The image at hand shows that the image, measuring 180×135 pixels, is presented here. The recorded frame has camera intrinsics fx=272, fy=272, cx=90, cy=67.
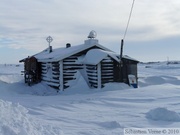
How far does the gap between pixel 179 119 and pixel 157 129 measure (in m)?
1.20

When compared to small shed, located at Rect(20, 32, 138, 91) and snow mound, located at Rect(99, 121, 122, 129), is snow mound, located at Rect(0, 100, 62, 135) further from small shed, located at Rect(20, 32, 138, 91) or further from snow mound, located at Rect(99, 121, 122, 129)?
small shed, located at Rect(20, 32, 138, 91)

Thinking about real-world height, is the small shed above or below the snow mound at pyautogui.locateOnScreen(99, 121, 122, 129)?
above

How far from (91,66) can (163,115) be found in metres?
9.94

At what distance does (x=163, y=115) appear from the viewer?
824 cm

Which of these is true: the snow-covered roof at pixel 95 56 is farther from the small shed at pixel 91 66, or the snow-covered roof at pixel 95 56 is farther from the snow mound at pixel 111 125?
the snow mound at pixel 111 125

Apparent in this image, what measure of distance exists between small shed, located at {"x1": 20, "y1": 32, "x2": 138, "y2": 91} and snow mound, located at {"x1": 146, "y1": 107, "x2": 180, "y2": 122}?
8.60 m

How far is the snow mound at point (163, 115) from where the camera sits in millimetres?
8039

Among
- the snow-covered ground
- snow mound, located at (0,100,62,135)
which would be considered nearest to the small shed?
the snow-covered ground

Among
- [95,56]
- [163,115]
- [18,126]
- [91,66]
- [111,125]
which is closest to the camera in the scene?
[18,126]

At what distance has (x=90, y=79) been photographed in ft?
59.6

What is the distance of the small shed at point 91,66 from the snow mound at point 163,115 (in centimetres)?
860

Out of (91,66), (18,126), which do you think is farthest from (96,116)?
(91,66)

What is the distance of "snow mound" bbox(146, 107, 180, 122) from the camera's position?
8.04m

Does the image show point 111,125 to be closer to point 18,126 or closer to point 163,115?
point 163,115
